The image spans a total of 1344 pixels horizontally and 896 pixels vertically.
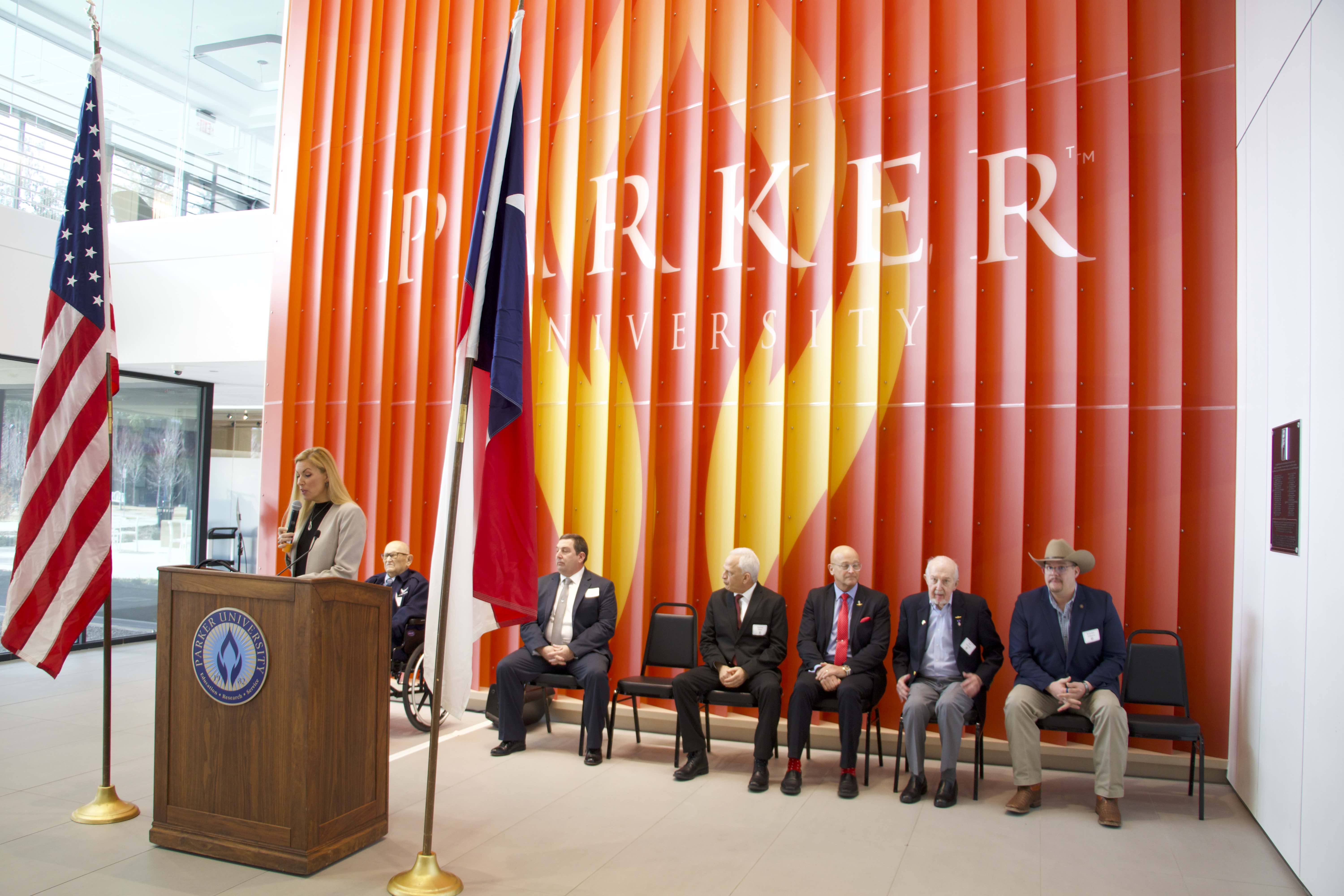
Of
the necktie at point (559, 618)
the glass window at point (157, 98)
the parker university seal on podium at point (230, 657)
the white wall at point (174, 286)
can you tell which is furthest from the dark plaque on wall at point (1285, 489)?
the glass window at point (157, 98)

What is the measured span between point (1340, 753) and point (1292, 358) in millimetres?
1605

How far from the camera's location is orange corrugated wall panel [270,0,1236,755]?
15.7 ft

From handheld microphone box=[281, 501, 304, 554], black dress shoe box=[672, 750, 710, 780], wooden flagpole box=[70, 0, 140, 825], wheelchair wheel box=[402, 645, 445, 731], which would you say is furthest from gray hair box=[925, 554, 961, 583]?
wooden flagpole box=[70, 0, 140, 825]

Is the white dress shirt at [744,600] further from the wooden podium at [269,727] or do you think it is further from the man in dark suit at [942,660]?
the wooden podium at [269,727]

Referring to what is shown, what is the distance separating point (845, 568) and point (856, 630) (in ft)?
1.10

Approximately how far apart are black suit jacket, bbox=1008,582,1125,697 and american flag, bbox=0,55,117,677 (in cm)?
429

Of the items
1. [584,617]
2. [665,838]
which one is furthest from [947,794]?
[584,617]

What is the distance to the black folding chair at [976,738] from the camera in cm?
434

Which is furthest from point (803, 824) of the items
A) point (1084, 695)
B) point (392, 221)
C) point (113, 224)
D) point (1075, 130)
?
point (113, 224)

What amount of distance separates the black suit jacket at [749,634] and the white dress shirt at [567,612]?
2.68 feet

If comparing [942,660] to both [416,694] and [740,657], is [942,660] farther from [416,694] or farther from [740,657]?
[416,694]

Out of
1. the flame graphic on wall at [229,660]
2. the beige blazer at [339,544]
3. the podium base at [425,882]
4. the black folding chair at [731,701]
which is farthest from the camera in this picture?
the black folding chair at [731,701]

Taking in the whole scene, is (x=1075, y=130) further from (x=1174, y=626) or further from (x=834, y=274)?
(x=1174, y=626)

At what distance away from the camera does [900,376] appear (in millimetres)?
5227
